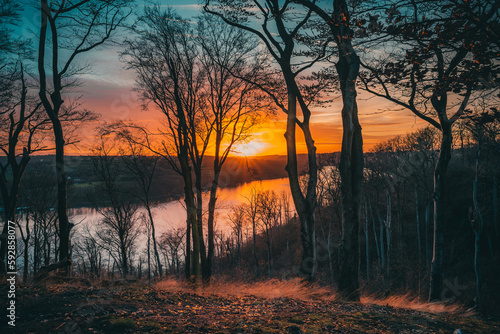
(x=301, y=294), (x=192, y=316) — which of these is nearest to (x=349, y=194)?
(x=301, y=294)

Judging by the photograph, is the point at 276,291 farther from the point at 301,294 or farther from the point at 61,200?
the point at 61,200

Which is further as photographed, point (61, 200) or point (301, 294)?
point (61, 200)

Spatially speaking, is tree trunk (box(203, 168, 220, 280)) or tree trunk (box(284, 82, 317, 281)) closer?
tree trunk (box(284, 82, 317, 281))

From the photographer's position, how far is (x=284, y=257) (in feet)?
116

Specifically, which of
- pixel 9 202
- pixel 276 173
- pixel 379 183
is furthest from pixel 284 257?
pixel 276 173

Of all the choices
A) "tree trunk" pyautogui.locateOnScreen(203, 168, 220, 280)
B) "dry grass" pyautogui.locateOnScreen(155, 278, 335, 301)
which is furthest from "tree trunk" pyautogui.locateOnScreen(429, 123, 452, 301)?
"tree trunk" pyautogui.locateOnScreen(203, 168, 220, 280)

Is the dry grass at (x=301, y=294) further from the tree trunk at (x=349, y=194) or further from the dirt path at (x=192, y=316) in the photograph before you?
the dirt path at (x=192, y=316)

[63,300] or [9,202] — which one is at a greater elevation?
[9,202]

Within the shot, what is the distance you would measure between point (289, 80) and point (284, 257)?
3105 cm

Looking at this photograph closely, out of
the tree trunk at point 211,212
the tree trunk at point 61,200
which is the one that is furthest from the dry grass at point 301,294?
the tree trunk at point 211,212

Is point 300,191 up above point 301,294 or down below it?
above

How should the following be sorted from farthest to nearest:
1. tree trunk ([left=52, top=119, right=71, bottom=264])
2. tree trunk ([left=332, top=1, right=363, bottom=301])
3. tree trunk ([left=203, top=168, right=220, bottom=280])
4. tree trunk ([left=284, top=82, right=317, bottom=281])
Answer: tree trunk ([left=203, top=168, right=220, bottom=280]), tree trunk ([left=284, top=82, right=317, bottom=281]), tree trunk ([left=52, top=119, right=71, bottom=264]), tree trunk ([left=332, top=1, right=363, bottom=301])

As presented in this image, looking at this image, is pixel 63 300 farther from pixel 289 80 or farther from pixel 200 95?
pixel 200 95

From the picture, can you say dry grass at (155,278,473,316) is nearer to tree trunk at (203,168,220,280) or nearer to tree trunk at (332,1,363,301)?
tree trunk at (332,1,363,301)
